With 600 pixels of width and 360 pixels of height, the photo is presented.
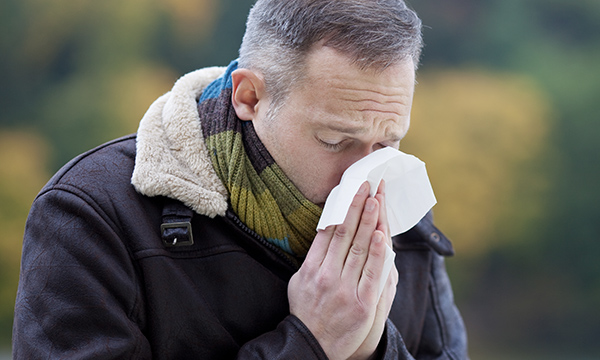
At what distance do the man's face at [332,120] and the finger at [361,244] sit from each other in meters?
0.12

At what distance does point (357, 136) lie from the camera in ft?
4.50

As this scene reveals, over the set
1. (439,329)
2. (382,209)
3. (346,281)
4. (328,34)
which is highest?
(328,34)

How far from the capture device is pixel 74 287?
4.05 ft

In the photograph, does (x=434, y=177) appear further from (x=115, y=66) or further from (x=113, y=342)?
(x=113, y=342)

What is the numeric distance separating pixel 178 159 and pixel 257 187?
198 mm

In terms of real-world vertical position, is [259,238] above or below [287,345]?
above

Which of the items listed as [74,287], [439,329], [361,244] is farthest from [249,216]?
[439,329]

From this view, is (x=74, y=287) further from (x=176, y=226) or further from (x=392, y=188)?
(x=392, y=188)

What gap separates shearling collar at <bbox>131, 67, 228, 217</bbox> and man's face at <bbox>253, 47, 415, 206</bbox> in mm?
155

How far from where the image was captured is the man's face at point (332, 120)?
4.42ft

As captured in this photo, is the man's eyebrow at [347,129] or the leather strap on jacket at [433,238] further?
the leather strap on jacket at [433,238]

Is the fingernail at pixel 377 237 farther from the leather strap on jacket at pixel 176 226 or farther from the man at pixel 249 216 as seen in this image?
the leather strap on jacket at pixel 176 226

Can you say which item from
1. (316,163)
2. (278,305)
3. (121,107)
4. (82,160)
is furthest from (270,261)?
(121,107)

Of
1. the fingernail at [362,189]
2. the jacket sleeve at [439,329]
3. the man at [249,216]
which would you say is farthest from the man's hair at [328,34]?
the jacket sleeve at [439,329]
